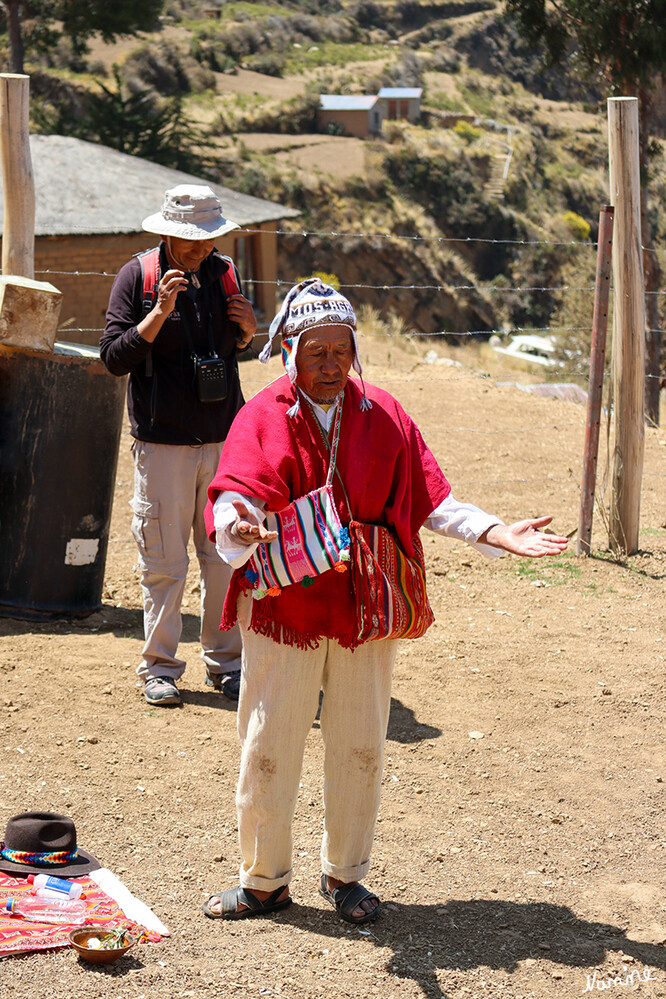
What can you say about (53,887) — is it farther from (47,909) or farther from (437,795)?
(437,795)

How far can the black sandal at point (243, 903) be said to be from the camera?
3.09 meters

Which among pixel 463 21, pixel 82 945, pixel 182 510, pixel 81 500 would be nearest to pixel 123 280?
pixel 182 510

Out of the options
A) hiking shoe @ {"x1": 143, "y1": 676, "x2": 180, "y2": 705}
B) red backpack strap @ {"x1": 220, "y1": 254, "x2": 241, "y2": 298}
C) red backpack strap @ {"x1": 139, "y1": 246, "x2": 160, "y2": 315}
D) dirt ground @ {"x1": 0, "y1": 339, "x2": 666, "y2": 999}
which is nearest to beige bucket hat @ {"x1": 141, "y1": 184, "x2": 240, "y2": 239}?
red backpack strap @ {"x1": 139, "y1": 246, "x2": 160, "y2": 315}

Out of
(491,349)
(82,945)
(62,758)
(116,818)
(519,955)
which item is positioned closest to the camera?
(82,945)

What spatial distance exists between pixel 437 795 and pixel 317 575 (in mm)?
1515

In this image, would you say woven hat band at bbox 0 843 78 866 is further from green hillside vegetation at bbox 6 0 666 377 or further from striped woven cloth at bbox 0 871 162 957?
green hillside vegetation at bbox 6 0 666 377

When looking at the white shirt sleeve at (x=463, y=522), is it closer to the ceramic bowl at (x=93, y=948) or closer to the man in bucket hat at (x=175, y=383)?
the ceramic bowl at (x=93, y=948)

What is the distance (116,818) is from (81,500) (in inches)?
79.3

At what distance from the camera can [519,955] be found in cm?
301

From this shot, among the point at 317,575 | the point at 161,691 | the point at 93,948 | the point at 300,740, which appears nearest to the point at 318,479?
the point at 317,575

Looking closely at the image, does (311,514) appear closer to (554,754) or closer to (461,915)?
(461,915)

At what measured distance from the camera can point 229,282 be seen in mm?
4488

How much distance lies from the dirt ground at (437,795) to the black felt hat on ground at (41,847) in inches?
8.0

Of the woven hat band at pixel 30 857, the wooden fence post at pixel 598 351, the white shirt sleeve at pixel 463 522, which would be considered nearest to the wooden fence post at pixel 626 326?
the wooden fence post at pixel 598 351
